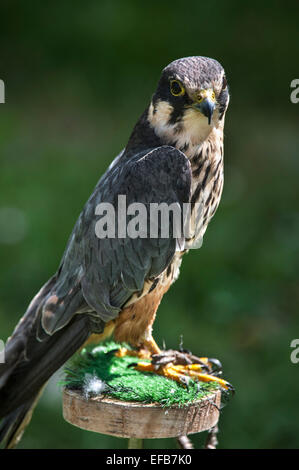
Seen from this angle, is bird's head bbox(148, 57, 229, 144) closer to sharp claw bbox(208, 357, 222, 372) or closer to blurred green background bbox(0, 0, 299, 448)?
sharp claw bbox(208, 357, 222, 372)

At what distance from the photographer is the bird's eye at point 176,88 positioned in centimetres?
279

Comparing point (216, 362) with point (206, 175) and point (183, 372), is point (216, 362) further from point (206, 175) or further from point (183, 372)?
point (206, 175)

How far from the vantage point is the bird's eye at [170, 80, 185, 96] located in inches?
110

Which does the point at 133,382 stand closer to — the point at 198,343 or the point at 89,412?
the point at 89,412

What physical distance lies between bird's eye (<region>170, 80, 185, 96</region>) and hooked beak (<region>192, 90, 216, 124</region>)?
0.27ft

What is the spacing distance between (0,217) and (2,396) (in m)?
3.74

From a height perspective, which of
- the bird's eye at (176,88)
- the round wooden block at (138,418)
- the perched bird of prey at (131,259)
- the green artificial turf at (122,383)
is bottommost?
the round wooden block at (138,418)

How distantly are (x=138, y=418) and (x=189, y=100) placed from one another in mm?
1297

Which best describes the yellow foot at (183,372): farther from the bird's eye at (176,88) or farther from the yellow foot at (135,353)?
the bird's eye at (176,88)

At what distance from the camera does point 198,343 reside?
5246 millimetres

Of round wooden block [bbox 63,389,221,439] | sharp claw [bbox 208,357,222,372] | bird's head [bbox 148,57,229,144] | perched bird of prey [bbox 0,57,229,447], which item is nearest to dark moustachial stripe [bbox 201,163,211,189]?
perched bird of prey [bbox 0,57,229,447]

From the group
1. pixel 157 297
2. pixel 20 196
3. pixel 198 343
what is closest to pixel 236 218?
pixel 198 343

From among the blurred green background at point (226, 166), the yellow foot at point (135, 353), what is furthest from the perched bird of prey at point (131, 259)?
the blurred green background at point (226, 166)

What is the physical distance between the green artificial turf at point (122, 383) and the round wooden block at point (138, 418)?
4 centimetres
